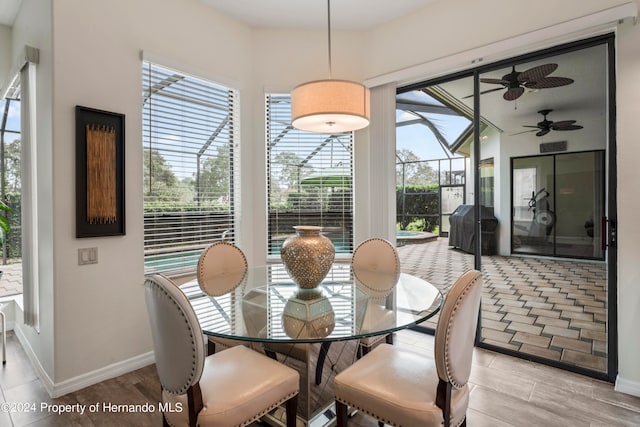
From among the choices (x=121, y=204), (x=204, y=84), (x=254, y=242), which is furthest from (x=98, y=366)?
(x=204, y=84)

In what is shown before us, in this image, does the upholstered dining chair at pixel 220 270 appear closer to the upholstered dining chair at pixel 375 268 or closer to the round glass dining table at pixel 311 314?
the round glass dining table at pixel 311 314

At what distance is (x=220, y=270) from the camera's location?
8.44 ft

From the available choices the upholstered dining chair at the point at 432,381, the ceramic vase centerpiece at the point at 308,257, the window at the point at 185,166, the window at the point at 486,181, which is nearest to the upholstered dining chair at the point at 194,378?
the upholstered dining chair at the point at 432,381

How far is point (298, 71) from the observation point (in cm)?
352

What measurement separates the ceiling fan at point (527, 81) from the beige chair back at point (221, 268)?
8.56 ft

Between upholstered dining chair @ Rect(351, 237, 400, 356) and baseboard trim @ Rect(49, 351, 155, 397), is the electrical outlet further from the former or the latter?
upholstered dining chair @ Rect(351, 237, 400, 356)

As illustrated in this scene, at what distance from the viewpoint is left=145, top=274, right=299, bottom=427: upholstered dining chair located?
122cm

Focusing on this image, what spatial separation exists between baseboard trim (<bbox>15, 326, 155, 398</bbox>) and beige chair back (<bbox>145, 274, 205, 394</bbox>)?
1.59 metres

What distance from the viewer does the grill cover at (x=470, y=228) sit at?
306 cm

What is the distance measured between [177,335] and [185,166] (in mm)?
2140

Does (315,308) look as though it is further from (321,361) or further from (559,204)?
(559,204)

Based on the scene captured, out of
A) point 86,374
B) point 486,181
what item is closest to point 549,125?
point 486,181

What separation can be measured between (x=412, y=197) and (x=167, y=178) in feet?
8.08

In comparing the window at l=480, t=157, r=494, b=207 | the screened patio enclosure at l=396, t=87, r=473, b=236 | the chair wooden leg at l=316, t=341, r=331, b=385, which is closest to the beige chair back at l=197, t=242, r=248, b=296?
the chair wooden leg at l=316, t=341, r=331, b=385
